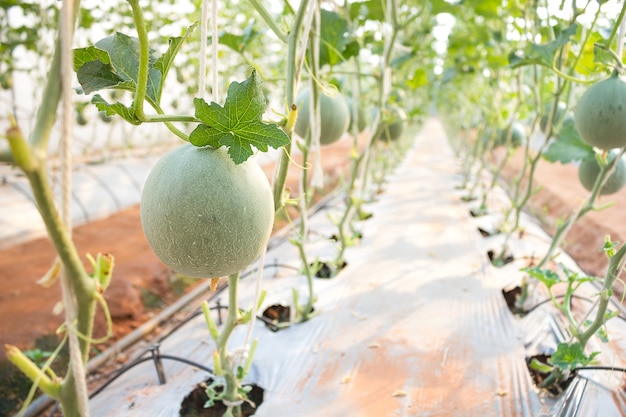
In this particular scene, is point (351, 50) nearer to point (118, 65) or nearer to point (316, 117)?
point (316, 117)

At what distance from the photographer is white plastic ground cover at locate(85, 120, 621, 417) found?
172cm

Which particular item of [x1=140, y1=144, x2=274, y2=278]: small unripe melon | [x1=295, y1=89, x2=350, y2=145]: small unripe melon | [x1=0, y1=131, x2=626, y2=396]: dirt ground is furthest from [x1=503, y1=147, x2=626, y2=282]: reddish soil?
[x1=140, y1=144, x2=274, y2=278]: small unripe melon

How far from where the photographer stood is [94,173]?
649 centimetres

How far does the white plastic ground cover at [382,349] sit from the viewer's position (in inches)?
67.9

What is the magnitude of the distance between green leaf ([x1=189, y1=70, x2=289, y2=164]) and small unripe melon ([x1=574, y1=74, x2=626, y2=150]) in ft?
4.02

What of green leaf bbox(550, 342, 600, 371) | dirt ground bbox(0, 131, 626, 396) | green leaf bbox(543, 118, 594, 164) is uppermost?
green leaf bbox(543, 118, 594, 164)

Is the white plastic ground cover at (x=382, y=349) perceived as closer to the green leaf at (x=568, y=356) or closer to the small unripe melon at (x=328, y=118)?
the green leaf at (x=568, y=356)

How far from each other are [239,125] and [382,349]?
1.53m

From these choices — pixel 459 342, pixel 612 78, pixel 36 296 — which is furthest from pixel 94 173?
pixel 612 78

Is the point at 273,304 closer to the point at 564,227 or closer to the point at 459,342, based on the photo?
the point at 459,342

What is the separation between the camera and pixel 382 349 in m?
2.11

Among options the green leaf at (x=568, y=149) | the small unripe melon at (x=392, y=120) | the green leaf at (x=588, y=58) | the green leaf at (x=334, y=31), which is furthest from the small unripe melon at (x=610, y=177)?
the green leaf at (x=334, y=31)

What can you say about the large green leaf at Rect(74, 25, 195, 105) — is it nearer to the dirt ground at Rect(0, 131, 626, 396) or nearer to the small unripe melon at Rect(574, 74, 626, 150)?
the small unripe melon at Rect(574, 74, 626, 150)

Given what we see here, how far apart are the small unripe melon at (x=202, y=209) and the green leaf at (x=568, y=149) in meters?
1.54
